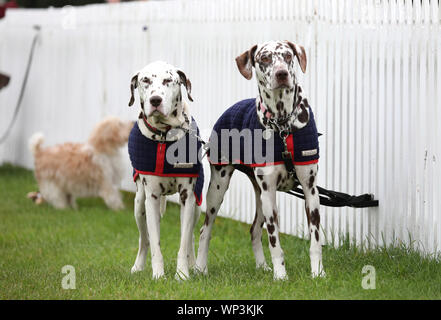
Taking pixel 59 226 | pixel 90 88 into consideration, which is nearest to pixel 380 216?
pixel 59 226

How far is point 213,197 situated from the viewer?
6762mm

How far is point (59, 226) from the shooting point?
32.8 ft

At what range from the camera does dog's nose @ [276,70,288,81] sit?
579cm

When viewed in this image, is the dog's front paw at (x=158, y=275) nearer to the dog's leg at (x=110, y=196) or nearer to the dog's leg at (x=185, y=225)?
the dog's leg at (x=185, y=225)

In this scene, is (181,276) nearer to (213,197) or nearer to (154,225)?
(154,225)

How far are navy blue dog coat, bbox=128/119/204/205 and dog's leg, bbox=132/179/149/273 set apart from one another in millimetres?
347

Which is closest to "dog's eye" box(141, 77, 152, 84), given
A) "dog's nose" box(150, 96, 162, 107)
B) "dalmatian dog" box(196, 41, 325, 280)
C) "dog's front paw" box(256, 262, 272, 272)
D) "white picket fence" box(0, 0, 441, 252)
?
"dog's nose" box(150, 96, 162, 107)

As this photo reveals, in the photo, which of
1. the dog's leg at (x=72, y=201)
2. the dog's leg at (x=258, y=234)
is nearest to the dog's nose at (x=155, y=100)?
the dog's leg at (x=258, y=234)

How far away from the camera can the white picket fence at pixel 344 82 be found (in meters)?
6.74

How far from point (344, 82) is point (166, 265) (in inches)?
96.6

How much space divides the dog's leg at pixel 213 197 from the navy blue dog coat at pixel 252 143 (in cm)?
11

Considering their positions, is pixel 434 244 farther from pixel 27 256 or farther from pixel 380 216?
pixel 27 256

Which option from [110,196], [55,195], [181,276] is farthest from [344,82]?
[55,195]
